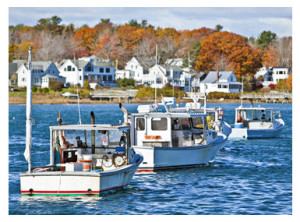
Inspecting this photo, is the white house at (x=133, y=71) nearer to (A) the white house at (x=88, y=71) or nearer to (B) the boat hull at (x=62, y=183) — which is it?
(A) the white house at (x=88, y=71)

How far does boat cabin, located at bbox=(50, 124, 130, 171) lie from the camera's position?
2297 centimetres

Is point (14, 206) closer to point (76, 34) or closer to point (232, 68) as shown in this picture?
point (232, 68)

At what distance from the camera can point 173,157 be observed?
1120 inches

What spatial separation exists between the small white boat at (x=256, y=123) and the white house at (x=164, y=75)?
266 feet

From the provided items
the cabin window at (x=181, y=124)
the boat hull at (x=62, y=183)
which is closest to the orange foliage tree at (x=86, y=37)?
the cabin window at (x=181, y=124)

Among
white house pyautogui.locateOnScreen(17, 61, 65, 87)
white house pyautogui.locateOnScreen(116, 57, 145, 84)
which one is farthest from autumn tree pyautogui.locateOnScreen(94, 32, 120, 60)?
white house pyautogui.locateOnScreen(17, 61, 65, 87)

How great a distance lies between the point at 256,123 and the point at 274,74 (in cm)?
10117

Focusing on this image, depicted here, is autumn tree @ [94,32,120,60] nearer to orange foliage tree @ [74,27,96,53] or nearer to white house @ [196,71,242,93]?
orange foliage tree @ [74,27,96,53]

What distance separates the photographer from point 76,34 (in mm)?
158625

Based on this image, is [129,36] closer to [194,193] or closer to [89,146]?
[89,146]

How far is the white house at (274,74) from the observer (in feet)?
476

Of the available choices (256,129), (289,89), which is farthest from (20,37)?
(256,129)

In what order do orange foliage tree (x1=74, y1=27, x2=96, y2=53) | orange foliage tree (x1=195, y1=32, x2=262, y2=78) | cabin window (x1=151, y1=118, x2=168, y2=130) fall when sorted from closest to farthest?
cabin window (x1=151, y1=118, x2=168, y2=130), orange foliage tree (x1=195, y1=32, x2=262, y2=78), orange foliage tree (x1=74, y1=27, x2=96, y2=53)

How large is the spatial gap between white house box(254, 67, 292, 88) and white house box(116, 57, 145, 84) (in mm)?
30981
